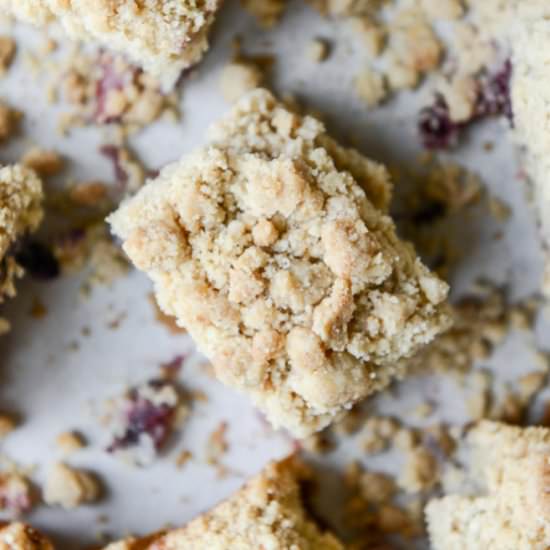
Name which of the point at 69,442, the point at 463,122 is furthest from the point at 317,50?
the point at 69,442

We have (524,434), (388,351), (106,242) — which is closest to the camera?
(388,351)

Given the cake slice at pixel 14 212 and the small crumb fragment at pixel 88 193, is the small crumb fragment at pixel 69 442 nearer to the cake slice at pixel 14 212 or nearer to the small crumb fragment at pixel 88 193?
the cake slice at pixel 14 212

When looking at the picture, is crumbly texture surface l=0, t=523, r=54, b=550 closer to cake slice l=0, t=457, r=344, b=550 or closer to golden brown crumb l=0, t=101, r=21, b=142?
cake slice l=0, t=457, r=344, b=550

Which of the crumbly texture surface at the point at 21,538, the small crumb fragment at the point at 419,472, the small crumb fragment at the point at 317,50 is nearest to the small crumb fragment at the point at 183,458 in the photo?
the crumbly texture surface at the point at 21,538

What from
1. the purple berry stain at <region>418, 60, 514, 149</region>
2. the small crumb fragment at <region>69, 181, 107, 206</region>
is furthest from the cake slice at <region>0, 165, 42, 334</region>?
the purple berry stain at <region>418, 60, 514, 149</region>

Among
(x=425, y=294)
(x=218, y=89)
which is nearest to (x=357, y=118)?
(x=218, y=89)

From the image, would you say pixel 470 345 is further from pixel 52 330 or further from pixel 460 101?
pixel 52 330

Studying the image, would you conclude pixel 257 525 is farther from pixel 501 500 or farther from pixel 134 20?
pixel 134 20
